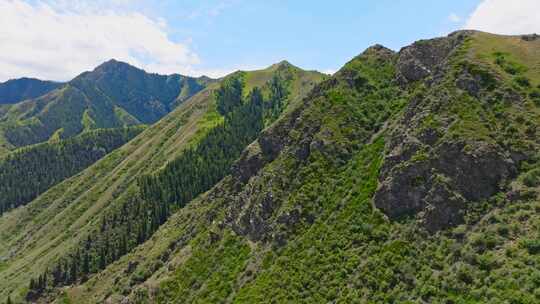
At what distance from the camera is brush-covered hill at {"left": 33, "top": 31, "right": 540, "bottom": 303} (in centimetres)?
6300

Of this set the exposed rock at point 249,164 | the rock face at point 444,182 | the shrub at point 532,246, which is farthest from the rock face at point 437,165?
the exposed rock at point 249,164

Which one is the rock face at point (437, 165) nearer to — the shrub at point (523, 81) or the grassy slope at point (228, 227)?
the shrub at point (523, 81)

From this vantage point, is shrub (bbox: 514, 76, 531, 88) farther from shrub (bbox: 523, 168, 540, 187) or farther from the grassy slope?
the grassy slope

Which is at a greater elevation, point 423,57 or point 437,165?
point 423,57

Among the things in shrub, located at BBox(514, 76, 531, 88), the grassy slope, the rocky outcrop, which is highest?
the rocky outcrop

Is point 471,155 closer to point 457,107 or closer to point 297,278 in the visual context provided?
point 457,107

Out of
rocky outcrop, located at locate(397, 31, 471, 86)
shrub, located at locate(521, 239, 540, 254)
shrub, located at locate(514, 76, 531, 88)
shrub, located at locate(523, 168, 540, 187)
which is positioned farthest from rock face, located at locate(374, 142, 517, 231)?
rocky outcrop, located at locate(397, 31, 471, 86)

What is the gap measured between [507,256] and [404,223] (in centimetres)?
1997

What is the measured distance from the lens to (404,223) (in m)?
74.9

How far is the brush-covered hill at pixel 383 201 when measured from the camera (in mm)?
63000

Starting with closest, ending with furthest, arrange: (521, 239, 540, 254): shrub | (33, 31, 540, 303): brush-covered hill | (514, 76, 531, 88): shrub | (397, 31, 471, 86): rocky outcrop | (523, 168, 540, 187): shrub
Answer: (521, 239, 540, 254): shrub, (33, 31, 540, 303): brush-covered hill, (523, 168, 540, 187): shrub, (514, 76, 531, 88): shrub, (397, 31, 471, 86): rocky outcrop

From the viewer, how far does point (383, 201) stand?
8025 cm

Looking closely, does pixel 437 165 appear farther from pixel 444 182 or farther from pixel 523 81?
pixel 523 81

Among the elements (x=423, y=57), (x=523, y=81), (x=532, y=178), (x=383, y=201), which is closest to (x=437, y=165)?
(x=383, y=201)
